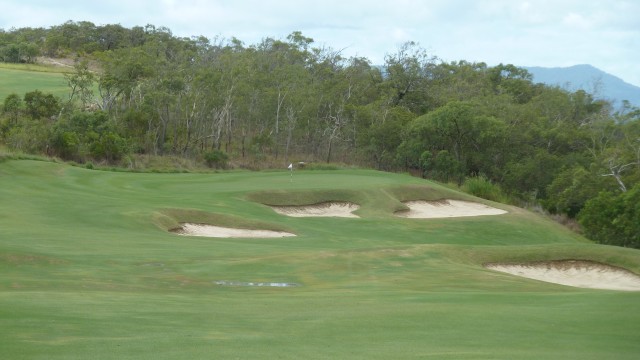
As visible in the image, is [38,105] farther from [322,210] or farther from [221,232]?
[221,232]

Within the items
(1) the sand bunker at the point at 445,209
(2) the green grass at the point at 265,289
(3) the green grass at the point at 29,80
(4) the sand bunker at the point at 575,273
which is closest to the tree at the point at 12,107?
(3) the green grass at the point at 29,80

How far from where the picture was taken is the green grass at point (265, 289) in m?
11.3

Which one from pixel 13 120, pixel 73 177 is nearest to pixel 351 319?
pixel 73 177

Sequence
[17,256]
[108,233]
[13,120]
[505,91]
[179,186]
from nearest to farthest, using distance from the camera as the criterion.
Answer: [17,256] → [108,233] → [179,186] → [13,120] → [505,91]

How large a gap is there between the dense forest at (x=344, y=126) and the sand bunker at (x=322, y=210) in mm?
15455

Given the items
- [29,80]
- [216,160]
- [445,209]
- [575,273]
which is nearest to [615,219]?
[445,209]

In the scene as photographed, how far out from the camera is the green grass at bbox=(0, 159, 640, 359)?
11.3m

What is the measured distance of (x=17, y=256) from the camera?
774 inches

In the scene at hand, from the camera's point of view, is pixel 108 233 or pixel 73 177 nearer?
pixel 108 233

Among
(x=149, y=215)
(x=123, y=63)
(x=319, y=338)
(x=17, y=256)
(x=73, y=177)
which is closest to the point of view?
(x=319, y=338)

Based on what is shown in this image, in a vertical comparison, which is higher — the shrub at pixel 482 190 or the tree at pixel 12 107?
the tree at pixel 12 107

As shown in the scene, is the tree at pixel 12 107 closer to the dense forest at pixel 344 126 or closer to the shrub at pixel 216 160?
the dense forest at pixel 344 126

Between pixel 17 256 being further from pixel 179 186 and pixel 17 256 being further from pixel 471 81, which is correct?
pixel 471 81

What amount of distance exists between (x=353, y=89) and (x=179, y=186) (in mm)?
45421
